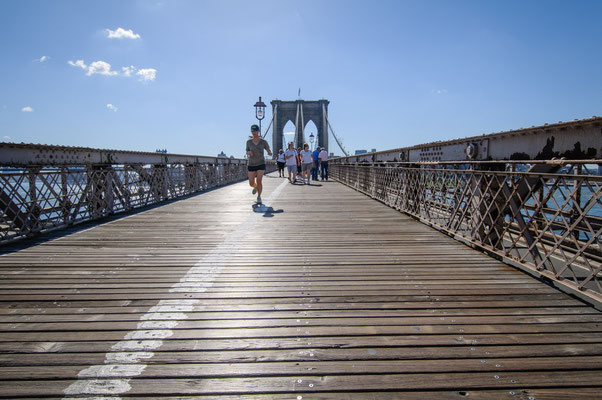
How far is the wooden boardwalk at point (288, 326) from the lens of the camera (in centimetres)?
169

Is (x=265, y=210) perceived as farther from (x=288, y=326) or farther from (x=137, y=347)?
(x=137, y=347)

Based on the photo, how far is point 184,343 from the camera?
2041mm

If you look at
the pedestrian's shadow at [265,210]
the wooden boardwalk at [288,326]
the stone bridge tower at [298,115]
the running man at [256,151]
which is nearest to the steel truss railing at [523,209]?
the wooden boardwalk at [288,326]

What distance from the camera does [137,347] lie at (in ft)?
6.53

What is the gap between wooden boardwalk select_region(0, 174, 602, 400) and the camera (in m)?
1.69

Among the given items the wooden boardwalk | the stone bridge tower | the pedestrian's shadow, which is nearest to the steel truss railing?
the wooden boardwalk

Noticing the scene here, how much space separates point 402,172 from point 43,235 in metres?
6.14

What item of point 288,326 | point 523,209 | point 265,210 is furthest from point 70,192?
point 523,209

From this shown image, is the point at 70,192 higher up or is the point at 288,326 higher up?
the point at 70,192

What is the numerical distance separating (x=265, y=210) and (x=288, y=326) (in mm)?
5246

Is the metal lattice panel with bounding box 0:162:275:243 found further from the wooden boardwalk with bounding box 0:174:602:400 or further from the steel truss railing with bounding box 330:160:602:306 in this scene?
the steel truss railing with bounding box 330:160:602:306

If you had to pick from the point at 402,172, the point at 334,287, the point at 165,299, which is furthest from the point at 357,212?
the point at 165,299

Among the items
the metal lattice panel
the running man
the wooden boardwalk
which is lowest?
the wooden boardwalk

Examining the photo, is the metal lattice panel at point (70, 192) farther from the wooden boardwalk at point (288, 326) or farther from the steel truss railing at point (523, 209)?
the steel truss railing at point (523, 209)
